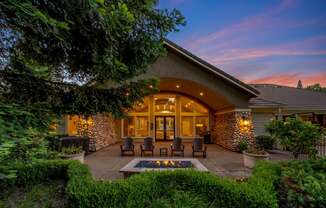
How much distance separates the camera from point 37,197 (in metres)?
5.38

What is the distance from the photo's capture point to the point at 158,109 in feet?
65.6

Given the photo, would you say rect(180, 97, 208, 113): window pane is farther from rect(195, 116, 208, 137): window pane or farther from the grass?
the grass

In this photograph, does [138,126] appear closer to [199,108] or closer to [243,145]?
[199,108]

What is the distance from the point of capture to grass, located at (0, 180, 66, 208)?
16.5 feet

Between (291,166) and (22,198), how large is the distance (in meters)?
7.87

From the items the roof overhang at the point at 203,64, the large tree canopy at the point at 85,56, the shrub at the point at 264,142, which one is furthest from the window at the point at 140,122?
the large tree canopy at the point at 85,56

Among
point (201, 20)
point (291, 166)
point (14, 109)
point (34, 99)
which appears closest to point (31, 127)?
point (14, 109)

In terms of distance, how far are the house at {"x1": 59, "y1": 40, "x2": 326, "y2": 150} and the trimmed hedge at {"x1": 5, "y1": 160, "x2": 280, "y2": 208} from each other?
6.29 meters

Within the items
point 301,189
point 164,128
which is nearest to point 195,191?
point 301,189

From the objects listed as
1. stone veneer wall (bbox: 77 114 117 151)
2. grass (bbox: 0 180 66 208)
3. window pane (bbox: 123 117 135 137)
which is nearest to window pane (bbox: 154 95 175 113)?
window pane (bbox: 123 117 135 137)

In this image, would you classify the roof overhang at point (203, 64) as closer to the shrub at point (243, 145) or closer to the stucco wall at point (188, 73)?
the stucco wall at point (188, 73)

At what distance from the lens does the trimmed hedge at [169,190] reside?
4.40m

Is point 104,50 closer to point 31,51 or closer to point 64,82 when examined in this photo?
point 64,82

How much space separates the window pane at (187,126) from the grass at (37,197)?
14800mm
